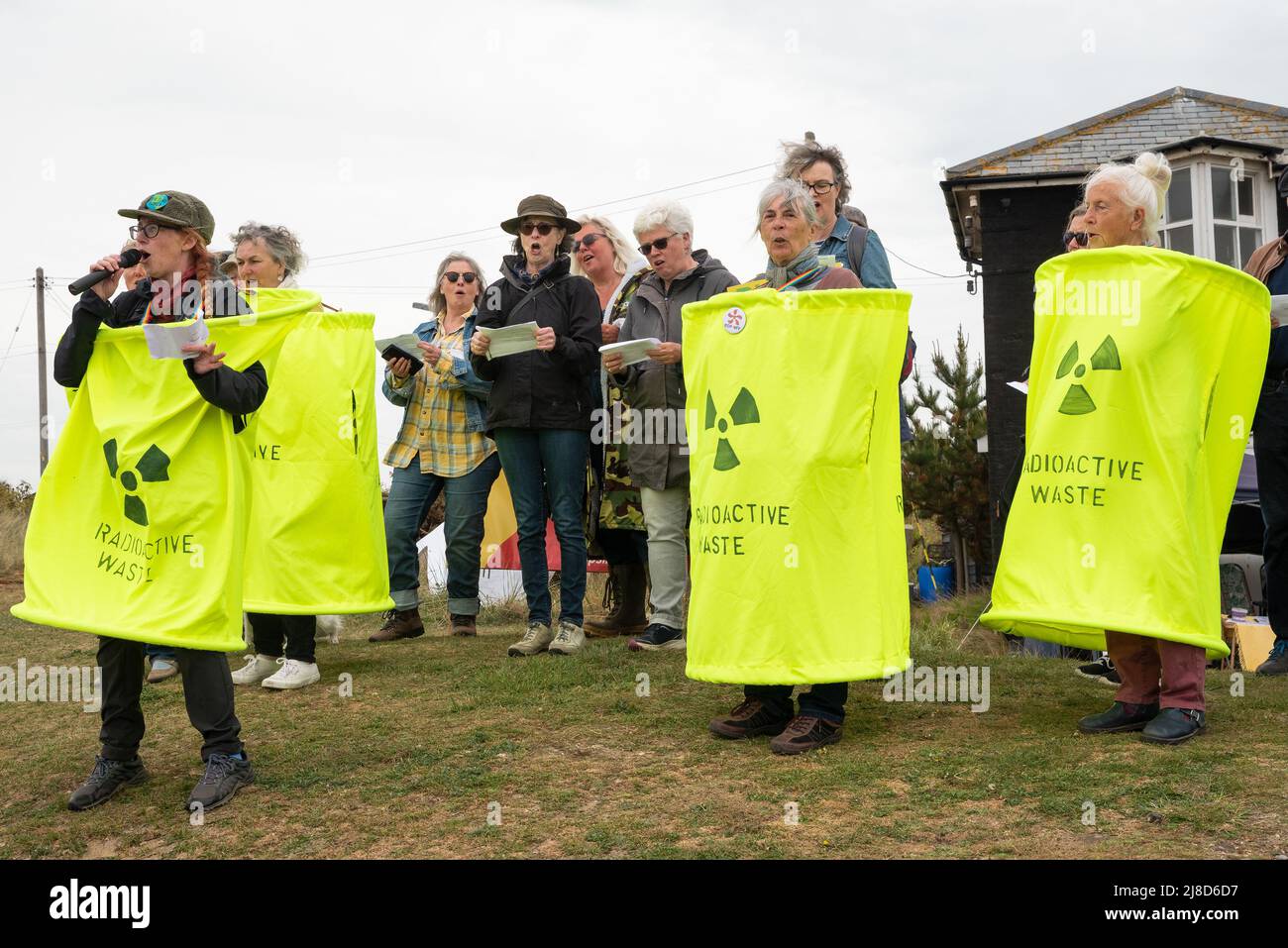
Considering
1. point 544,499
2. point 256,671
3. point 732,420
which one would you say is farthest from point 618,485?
point 732,420

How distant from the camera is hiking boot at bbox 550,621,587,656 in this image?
7.02m

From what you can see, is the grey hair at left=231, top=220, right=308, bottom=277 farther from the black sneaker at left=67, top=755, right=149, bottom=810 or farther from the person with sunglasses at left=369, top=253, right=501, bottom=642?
the black sneaker at left=67, top=755, right=149, bottom=810

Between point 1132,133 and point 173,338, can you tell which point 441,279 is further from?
point 1132,133

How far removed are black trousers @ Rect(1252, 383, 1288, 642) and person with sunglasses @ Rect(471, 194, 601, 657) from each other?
329cm

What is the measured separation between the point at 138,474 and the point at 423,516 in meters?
3.55

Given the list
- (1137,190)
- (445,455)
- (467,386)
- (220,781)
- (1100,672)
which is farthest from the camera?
(445,455)

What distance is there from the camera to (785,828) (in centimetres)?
399

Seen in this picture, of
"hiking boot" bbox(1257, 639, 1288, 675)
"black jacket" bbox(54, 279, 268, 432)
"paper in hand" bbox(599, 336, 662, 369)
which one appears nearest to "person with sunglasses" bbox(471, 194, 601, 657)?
"paper in hand" bbox(599, 336, 662, 369)

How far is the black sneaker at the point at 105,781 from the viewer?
4652 millimetres

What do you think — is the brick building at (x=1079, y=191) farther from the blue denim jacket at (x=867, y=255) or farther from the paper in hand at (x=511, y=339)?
the paper in hand at (x=511, y=339)

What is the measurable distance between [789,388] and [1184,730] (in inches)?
74.0

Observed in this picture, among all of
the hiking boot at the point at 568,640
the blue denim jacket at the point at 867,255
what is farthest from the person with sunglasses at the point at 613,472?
the blue denim jacket at the point at 867,255

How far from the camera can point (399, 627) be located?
26.3 ft

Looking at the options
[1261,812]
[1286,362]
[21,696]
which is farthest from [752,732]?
[21,696]
